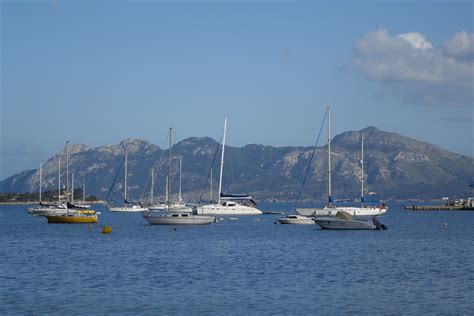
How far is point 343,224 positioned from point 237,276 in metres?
48.6

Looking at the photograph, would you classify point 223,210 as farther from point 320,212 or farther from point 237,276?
point 237,276

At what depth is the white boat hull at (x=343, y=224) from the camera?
320 ft

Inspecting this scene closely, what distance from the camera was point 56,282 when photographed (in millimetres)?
47438

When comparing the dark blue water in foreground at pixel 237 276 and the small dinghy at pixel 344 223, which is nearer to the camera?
the dark blue water in foreground at pixel 237 276

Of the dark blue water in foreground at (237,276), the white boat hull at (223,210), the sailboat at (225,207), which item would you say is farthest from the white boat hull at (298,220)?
the white boat hull at (223,210)

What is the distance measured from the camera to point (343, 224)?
97.4 m

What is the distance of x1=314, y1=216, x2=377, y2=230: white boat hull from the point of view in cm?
9746

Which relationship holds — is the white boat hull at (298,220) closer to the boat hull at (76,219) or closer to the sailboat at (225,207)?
the boat hull at (76,219)

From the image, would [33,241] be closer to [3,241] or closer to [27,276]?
[3,241]

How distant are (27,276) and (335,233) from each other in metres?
50.3

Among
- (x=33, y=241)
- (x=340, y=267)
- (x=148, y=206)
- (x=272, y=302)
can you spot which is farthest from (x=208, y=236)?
(x=148, y=206)

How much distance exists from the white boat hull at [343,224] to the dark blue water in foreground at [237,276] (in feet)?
37.5

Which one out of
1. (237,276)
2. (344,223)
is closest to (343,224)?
(344,223)

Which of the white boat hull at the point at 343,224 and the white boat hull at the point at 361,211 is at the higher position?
the white boat hull at the point at 361,211
